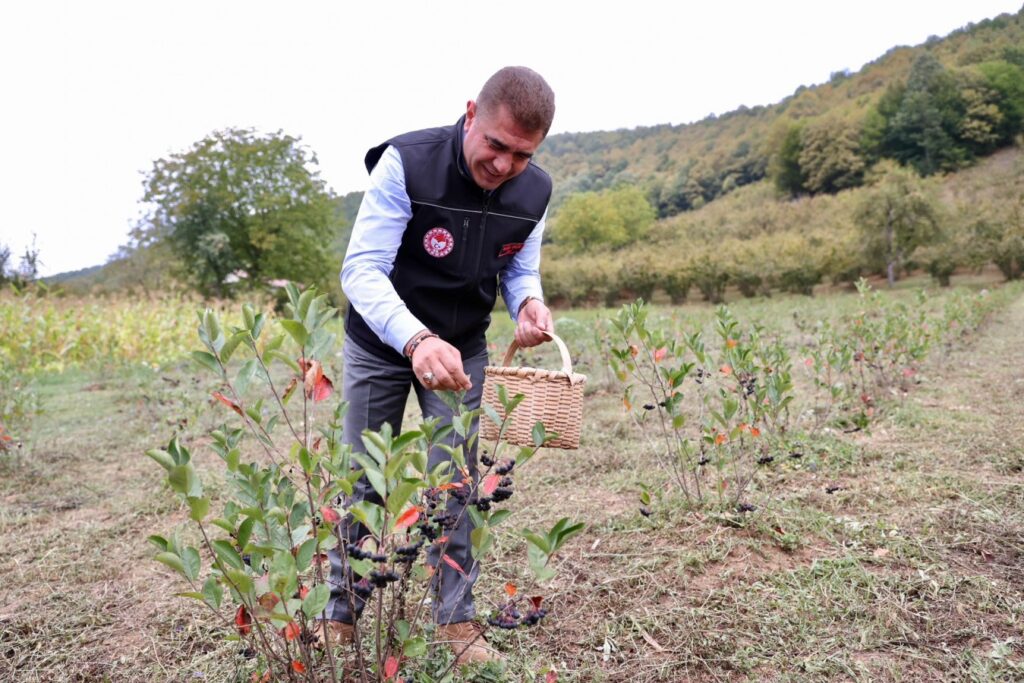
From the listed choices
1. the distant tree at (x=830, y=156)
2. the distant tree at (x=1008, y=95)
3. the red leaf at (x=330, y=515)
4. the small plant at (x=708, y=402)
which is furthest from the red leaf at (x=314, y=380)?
the distant tree at (x=1008, y=95)

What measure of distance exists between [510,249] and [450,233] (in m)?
0.23

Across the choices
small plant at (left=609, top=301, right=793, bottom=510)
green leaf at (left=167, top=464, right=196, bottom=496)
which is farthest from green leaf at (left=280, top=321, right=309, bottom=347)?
small plant at (left=609, top=301, right=793, bottom=510)

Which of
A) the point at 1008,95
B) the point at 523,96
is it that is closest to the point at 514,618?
the point at 523,96

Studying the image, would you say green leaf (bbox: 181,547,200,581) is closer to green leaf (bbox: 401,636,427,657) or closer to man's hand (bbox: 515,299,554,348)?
green leaf (bbox: 401,636,427,657)

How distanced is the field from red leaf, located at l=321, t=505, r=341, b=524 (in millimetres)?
800

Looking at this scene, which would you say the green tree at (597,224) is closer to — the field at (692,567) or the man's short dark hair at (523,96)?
the field at (692,567)

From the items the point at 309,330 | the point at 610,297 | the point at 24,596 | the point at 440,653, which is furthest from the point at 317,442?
the point at 610,297

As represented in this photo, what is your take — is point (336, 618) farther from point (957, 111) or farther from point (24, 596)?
point (957, 111)

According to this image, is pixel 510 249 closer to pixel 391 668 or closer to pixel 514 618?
pixel 514 618

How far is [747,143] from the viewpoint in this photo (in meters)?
49.4

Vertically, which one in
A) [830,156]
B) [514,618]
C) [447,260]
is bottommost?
[514,618]

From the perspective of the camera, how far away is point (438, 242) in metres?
1.68

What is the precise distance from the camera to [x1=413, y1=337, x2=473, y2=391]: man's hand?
132cm

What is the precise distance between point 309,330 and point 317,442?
28 centimetres
